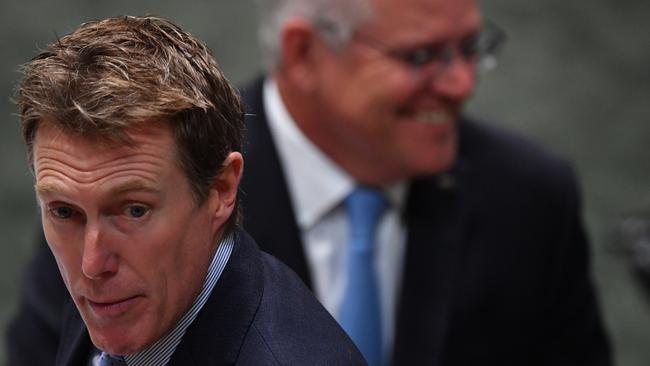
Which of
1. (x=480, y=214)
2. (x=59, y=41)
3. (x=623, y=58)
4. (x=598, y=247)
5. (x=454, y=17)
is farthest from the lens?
(x=623, y=58)

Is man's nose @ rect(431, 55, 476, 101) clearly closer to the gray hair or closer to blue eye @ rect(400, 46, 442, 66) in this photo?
blue eye @ rect(400, 46, 442, 66)

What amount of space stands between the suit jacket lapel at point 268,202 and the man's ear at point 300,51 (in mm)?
106

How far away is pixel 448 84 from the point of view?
2.27 m

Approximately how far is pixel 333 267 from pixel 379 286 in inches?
3.4

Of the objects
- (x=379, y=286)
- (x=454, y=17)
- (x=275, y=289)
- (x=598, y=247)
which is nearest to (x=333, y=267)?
(x=379, y=286)

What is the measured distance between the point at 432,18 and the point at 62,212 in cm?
129

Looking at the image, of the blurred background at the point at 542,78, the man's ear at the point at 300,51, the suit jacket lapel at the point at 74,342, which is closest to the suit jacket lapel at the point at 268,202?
the man's ear at the point at 300,51

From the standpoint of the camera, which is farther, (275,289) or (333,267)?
(333,267)

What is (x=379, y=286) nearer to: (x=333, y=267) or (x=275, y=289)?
(x=333, y=267)

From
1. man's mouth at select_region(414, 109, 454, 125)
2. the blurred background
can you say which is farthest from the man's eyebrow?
the blurred background

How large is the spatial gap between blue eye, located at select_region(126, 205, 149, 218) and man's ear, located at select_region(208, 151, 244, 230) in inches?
2.4

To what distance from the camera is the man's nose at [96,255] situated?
3.38 feet

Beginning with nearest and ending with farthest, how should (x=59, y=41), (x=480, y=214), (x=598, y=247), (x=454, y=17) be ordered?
(x=59, y=41), (x=454, y=17), (x=480, y=214), (x=598, y=247)

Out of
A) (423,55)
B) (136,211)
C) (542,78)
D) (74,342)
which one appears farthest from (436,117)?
(542,78)
